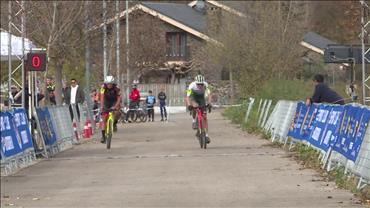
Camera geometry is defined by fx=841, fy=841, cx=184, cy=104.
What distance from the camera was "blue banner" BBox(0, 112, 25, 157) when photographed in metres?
15.1

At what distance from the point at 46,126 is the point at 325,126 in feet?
21.7

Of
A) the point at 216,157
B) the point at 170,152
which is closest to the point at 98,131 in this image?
the point at 170,152

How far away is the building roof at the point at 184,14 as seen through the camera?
209 ft

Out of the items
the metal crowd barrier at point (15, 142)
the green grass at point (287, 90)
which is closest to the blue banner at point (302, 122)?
the metal crowd barrier at point (15, 142)

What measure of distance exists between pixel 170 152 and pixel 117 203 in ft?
26.9

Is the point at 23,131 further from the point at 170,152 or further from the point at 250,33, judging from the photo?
the point at 250,33

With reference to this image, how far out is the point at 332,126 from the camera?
592 inches

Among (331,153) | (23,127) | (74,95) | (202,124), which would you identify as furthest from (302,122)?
(74,95)

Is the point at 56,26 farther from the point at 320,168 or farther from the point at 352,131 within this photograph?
the point at 352,131

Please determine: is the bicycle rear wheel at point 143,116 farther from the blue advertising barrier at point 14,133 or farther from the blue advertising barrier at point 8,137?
the blue advertising barrier at point 8,137

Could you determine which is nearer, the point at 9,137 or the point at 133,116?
the point at 9,137

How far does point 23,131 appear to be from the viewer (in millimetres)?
16953

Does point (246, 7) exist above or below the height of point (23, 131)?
above

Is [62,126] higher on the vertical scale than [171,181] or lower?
higher
